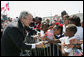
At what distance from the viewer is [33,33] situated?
650 centimetres

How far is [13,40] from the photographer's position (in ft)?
12.7

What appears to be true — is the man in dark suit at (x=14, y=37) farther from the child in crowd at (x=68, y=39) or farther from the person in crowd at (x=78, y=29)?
the person in crowd at (x=78, y=29)

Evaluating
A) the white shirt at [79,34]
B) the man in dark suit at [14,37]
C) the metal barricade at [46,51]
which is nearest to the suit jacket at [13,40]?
the man in dark suit at [14,37]

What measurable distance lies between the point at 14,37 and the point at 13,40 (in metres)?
0.09

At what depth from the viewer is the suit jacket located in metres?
3.82

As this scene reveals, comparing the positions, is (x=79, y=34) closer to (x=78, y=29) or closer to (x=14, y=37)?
(x=78, y=29)

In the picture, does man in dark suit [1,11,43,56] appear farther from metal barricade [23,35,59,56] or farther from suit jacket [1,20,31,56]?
metal barricade [23,35,59,56]

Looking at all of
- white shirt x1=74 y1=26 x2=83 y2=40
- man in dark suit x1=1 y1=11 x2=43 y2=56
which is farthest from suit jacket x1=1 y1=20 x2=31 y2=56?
white shirt x1=74 y1=26 x2=83 y2=40

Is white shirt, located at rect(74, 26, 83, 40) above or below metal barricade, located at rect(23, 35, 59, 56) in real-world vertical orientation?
above

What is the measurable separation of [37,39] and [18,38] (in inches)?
82.2

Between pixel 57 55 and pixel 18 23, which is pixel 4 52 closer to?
pixel 18 23

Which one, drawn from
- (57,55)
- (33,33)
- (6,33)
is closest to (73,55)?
(57,55)

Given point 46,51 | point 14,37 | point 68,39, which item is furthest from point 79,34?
point 14,37

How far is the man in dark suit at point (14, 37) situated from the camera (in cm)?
382
